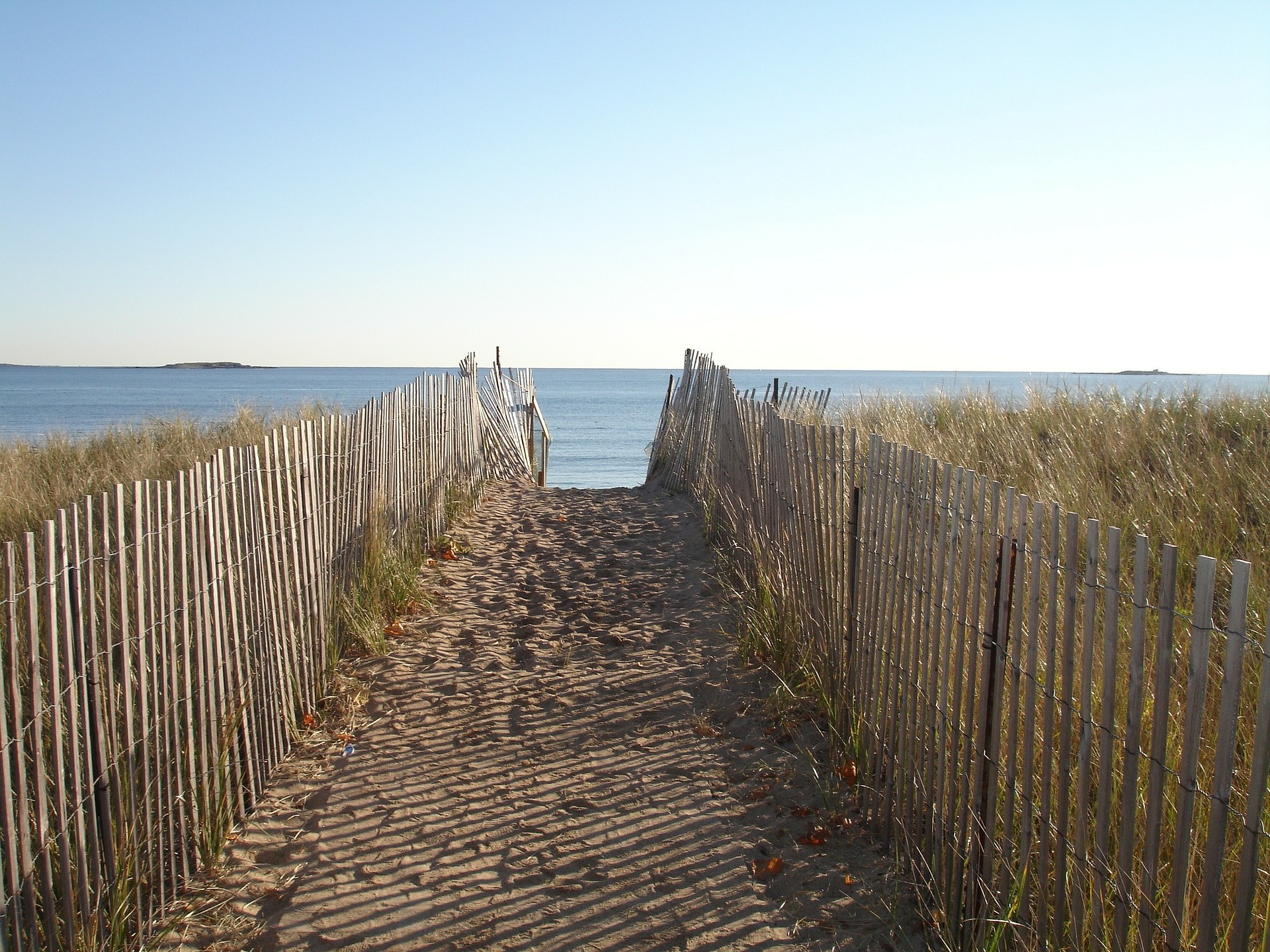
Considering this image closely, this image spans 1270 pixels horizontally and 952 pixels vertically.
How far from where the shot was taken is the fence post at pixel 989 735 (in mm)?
2895

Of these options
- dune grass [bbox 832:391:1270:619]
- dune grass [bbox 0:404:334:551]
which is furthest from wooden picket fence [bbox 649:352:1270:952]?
dune grass [bbox 0:404:334:551]

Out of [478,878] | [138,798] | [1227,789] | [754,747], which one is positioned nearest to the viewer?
[1227,789]

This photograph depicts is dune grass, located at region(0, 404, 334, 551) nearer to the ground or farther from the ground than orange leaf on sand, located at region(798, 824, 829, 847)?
farther from the ground

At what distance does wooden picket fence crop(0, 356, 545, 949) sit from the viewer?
2.63 m

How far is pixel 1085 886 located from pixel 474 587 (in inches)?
216

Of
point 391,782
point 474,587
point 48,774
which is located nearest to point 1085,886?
point 391,782

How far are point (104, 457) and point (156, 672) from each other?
9.46 metres

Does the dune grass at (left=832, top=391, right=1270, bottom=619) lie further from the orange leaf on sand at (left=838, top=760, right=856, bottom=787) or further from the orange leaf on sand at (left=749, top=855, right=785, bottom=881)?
the orange leaf on sand at (left=749, top=855, right=785, bottom=881)

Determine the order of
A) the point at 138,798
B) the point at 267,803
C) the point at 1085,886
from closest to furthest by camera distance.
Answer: the point at 1085,886 → the point at 138,798 → the point at 267,803

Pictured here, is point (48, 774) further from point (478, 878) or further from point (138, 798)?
point (478, 878)

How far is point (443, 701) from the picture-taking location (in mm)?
5195

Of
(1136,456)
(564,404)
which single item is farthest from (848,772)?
(564,404)

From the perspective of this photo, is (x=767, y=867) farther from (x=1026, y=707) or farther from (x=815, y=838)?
(x=1026, y=707)

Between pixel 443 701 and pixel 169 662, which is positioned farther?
pixel 443 701
